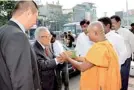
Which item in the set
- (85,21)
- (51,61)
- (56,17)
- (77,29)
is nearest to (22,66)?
(51,61)

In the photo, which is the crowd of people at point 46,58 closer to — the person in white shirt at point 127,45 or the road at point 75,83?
the person in white shirt at point 127,45

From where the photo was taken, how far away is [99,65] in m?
3.20

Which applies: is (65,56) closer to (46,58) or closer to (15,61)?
(46,58)

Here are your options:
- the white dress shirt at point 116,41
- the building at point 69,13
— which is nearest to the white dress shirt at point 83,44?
the white dress shirt at point 116,41

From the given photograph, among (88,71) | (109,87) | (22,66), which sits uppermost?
(22,66)

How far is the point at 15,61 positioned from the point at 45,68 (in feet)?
4.93

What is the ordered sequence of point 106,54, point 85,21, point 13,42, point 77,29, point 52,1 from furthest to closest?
point 52,1 < point 77,29 < point 85,21 < point 106,54 < point 13,42

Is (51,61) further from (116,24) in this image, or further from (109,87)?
(116,24)

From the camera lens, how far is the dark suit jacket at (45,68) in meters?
3.82

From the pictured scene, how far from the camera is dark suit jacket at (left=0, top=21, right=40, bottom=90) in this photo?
7.70ft

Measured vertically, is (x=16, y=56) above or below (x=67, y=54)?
above

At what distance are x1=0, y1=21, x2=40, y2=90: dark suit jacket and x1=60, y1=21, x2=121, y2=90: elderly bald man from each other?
1.03 m

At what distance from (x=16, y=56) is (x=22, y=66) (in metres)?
0.11

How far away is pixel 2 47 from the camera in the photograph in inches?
93.7
